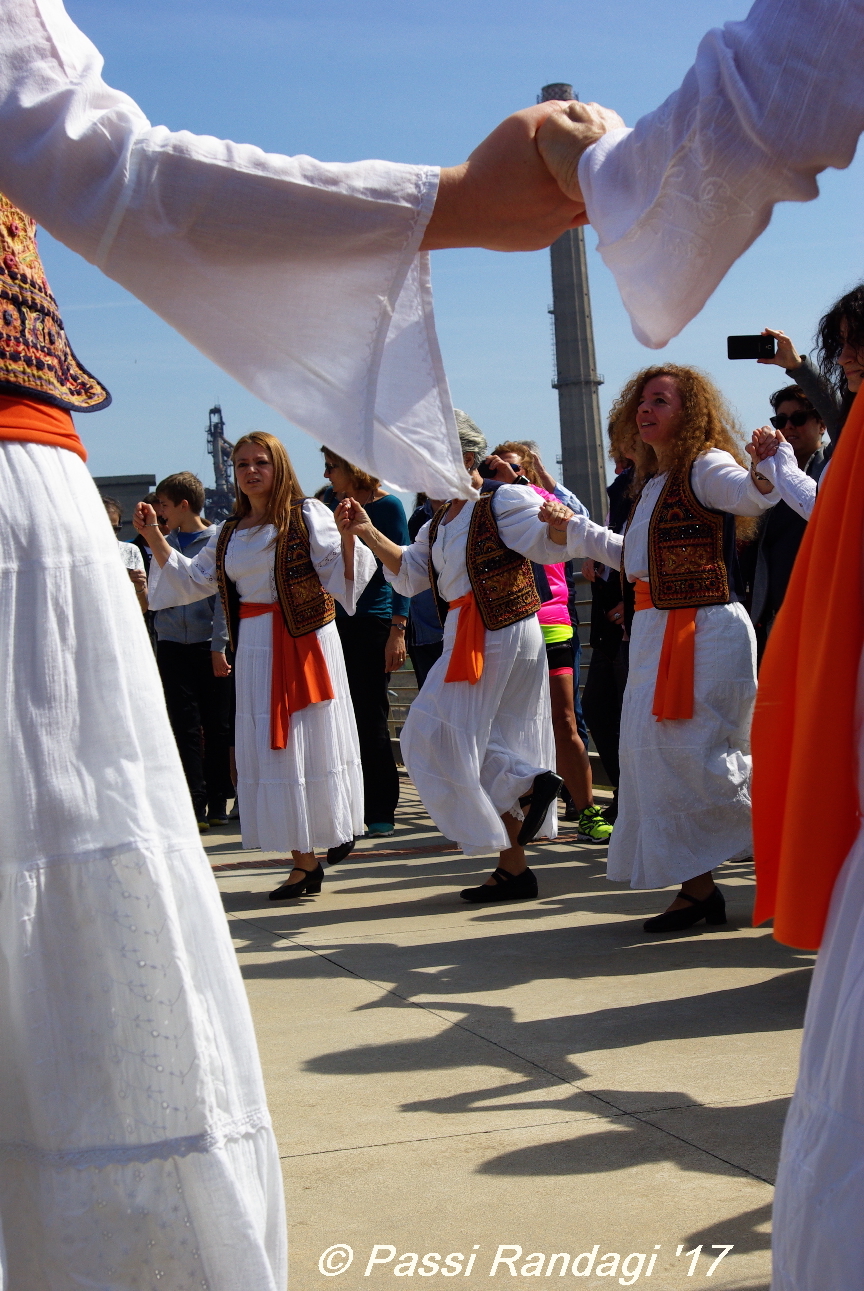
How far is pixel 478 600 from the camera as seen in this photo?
5.76 metres

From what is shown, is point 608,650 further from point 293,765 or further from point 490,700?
point 293,765

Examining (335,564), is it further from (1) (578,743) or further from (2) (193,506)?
(2) (193,506)

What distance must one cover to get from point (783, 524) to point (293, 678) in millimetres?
2347

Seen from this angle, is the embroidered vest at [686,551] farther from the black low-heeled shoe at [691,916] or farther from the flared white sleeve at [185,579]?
the flared white sleeve at [185,579]

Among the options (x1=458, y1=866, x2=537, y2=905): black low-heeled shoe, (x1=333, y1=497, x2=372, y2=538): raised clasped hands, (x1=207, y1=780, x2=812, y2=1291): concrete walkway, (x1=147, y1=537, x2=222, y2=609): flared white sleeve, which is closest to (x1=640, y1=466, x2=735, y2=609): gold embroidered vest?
(x1=207, y1=780, x2=812, y2=1291): concrete walkway

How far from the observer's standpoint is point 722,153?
4.08 ft

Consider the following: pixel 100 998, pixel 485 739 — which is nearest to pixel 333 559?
pixel 485 739

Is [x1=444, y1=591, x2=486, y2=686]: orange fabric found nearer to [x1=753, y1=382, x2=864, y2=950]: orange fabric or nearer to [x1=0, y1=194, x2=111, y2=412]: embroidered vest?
[x1=0, y1=194, x2=111, y2=412]: embroidered vest

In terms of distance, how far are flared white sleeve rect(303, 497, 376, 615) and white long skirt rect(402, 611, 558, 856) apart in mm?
475

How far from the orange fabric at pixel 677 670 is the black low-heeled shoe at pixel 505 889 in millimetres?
1230

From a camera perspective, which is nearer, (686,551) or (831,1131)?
(831,1131)

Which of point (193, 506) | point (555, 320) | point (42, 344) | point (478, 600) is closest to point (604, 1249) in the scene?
point (42, 344)

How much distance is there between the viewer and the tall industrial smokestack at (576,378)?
38.8 metres

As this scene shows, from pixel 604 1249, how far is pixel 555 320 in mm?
38313
